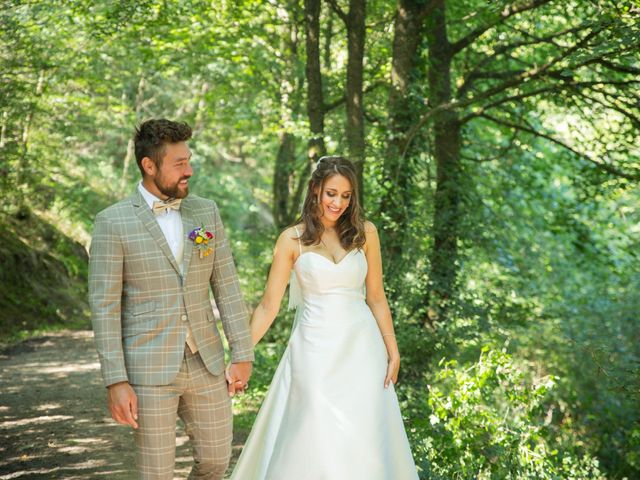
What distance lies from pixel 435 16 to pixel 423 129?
198cm

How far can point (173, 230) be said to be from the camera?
393cm

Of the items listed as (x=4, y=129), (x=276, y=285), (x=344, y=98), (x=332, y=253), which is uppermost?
(x=344, y=98)

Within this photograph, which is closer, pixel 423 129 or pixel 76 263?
pixel 423 129

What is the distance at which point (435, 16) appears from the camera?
32.9ft

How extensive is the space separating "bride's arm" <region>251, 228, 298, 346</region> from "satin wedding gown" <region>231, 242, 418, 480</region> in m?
0.08

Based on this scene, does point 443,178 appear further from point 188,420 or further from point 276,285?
point 188,420

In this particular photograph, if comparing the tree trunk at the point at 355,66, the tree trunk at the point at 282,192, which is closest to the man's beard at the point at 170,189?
the tree trunk at the point at 355,66

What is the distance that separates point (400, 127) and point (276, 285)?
15.3 feet

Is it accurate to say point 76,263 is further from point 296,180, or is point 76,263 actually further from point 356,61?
point 356,61

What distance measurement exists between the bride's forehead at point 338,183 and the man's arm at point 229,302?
0.85m

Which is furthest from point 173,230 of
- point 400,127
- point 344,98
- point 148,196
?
point 344,98

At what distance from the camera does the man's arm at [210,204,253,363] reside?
13.3ft

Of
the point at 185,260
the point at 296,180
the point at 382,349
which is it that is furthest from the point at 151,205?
the point at 296,180

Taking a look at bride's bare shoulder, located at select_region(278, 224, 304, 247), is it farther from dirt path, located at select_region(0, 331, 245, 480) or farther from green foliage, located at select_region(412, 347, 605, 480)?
dirt path, located at select_region(0, 331, 245, 480)
